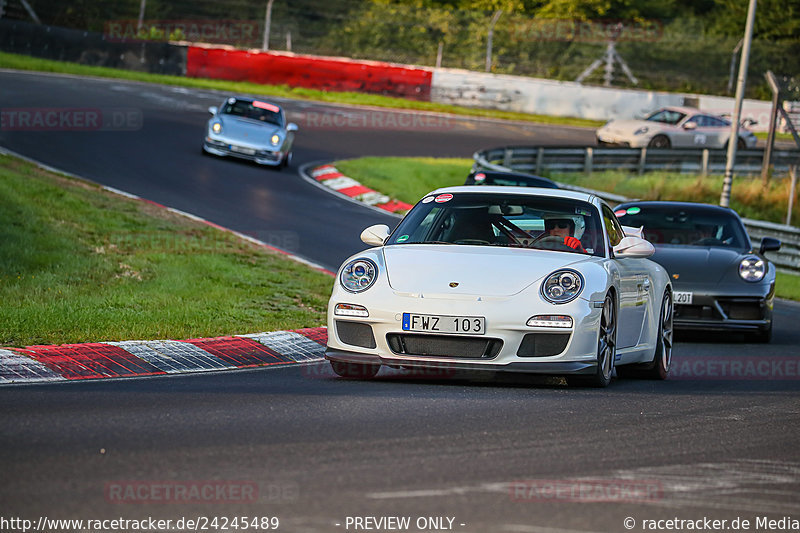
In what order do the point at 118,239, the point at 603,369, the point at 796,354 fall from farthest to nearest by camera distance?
the point at 118,239, the point at 796,354, the point at 603,369

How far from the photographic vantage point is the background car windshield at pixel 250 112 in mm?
25750

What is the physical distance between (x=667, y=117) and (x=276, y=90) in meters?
12.5

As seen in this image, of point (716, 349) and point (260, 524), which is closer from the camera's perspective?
point (260, 524)

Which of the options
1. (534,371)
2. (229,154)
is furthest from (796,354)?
(229,154)

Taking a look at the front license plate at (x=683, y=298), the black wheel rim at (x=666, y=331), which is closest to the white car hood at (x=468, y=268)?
the black wheel rim at (x=666, y=331)

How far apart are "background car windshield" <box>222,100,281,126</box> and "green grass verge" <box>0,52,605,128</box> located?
12.3 meters

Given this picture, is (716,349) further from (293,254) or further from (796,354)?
(293,254)

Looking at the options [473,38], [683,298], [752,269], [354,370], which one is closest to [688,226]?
[752,269]

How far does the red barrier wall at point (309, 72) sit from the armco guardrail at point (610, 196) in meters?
12.2

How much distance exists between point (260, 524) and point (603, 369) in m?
4.18

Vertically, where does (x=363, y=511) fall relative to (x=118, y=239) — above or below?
above

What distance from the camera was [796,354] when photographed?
11.9 m

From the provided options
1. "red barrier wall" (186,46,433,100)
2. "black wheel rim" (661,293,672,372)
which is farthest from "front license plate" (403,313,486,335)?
"red barrier wall" (186,46,433,100)

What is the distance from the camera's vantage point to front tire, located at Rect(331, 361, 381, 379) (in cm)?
810
